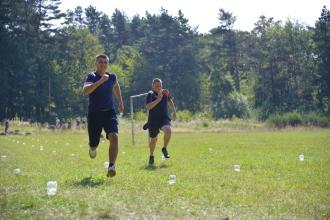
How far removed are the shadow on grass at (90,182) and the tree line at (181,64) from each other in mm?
57720

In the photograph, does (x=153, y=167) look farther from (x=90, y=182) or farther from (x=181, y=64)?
(x=181, y=64)

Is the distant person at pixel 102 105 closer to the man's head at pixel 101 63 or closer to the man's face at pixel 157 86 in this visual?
the man's head at pixel 101 63

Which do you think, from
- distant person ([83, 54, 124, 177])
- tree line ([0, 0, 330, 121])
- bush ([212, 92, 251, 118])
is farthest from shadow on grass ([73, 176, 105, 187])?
bush ([212, 92, 251, 118])

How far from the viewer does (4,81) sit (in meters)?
65.1

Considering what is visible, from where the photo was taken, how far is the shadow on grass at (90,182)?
379 inches

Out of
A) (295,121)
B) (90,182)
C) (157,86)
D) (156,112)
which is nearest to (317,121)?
(295,121)

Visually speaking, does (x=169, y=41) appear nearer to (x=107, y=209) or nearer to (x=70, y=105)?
(x=70, y=105)

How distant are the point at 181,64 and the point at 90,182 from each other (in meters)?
75.9

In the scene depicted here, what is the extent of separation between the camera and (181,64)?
85062mm

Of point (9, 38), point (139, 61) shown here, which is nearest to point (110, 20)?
point (139, 61)

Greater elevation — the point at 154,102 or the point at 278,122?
the point at 154,102

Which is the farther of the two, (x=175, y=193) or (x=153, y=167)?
(x=153, y=167)

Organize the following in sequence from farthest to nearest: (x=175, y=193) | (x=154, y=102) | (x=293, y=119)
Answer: (x=293, y=119), (x=154, y=102), (x=175, y=193)

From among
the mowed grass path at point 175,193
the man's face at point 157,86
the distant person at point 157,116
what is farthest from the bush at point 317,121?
the mowed grass path at point 175,193
